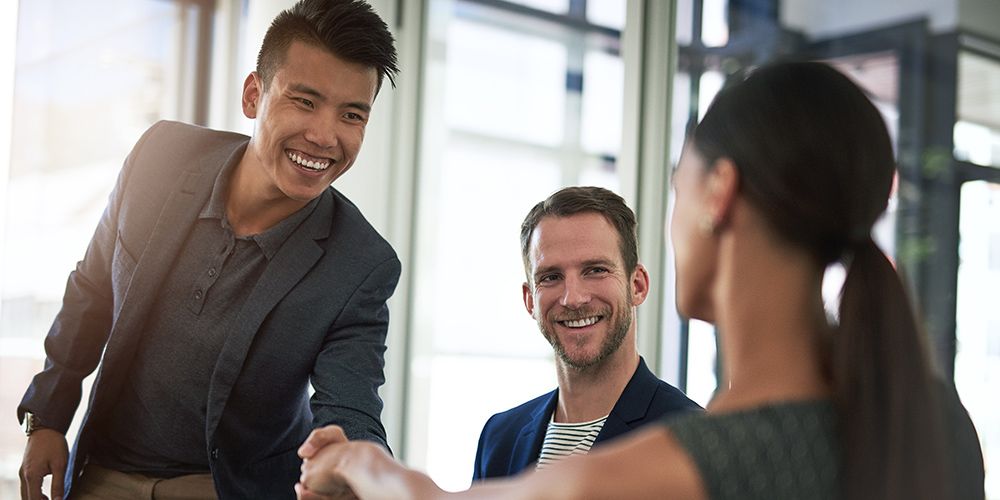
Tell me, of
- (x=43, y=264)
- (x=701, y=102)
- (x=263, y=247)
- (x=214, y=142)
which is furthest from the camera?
(x=43, y=264)

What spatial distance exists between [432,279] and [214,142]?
8.88ft

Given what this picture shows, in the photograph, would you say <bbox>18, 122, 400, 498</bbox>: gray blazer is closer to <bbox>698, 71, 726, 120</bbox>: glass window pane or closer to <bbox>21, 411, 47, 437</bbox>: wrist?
<bbox>21, 411, 47, 437</bbox>: wrist

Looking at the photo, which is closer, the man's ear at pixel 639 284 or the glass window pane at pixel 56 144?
the man's ear at pixel 639 284

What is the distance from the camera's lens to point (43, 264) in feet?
14.8


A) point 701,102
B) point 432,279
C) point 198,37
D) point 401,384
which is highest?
point 198,37

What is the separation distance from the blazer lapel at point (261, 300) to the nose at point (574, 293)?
0.49m

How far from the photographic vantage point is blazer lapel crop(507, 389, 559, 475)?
2162mm

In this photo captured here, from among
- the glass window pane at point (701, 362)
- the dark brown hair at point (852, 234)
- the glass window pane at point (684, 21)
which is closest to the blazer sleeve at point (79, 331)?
the dark brown hair at point (852, 234)

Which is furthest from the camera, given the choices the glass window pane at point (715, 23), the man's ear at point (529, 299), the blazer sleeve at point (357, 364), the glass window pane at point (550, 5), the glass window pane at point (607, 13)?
the glass window pane at point (550, 5)

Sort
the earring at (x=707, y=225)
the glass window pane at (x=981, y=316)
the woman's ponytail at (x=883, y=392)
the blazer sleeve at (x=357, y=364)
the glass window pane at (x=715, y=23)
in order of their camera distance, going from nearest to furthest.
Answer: the woman's ponytail at (x=883, y=392), the earring at (x=707, y=225), the blazer sleeve at (x=357, y=364), the glass window pane at (x=981, y=316), the glass window pane at (x=715, y=23)

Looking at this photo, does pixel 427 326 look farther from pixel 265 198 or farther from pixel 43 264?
pixel 265 198

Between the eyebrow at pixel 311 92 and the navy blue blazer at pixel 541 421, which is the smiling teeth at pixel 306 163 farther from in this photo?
the navy blue blazer at pixel 541 421

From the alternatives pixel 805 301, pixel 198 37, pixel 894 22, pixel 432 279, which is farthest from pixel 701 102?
pixel 805 301

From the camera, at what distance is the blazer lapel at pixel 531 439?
2162 mm
